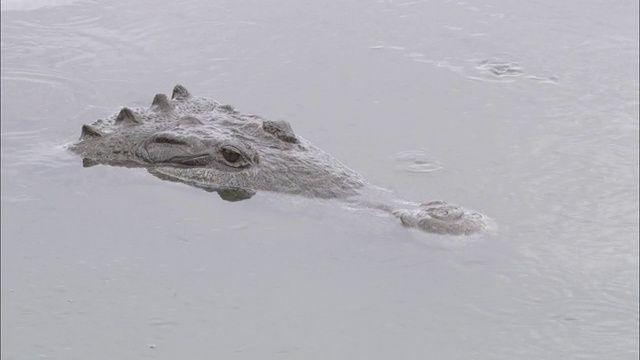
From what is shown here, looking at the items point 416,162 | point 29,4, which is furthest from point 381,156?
point 29,4

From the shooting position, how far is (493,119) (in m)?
11.7

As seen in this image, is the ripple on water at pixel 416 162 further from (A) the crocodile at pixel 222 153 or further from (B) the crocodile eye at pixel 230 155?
(B) the crocodile eye at pixel 230 155

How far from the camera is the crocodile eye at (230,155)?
10.6 meters

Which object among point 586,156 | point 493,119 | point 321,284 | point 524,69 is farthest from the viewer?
point 524,69

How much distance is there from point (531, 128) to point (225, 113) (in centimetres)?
315

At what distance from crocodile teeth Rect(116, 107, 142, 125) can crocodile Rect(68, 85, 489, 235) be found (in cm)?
1

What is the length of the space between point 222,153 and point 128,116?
1.26m

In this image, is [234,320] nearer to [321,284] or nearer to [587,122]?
[321,284]

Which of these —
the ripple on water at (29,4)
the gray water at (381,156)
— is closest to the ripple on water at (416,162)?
the gray water at (381,156)

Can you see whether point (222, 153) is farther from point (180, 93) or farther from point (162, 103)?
point (180, 93)

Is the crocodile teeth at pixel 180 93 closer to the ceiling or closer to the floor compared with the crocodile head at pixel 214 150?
closer to the ceiling

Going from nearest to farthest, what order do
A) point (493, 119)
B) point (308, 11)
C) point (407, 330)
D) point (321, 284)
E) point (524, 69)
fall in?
1. point (407, 330)
2. point (321, 284)
3. point (493, 119)
4. point (524, 69)
5. point (308, 11)

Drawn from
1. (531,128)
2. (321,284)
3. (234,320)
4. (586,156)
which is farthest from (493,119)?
(234,320)

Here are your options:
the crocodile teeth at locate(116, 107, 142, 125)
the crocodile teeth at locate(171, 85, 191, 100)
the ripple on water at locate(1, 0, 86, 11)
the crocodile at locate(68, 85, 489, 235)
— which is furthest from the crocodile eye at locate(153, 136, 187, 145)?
the ripple on water at locate(1, 0, 86, 11)
